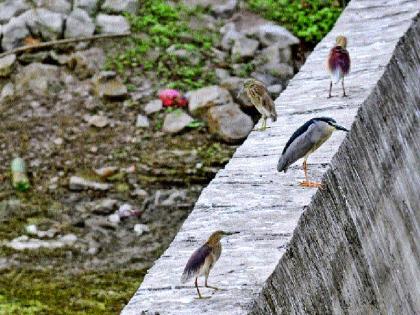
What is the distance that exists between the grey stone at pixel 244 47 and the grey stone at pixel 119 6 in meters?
0.92

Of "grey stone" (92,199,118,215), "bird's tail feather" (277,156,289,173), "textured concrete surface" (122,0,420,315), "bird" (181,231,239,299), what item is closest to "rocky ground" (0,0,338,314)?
"grey stone" (92,199,118,215)

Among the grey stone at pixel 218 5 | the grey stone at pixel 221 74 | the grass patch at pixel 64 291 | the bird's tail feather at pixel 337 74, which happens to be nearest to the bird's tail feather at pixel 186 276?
the bird's tail feather at pixel 337 74

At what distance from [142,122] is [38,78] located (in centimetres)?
93

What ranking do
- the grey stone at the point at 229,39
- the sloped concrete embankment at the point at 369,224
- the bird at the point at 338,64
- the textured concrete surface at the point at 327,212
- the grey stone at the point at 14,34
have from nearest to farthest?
the textured concrete surface at the point at 327,212 < the sloped concrete embankment at the point at 369,224 < the bird at the point at 338,64 < the grey stone at the point at 14,34 < the grey stone at the point at 229,39

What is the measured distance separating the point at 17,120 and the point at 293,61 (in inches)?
86.6

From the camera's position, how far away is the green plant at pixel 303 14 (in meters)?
7.33

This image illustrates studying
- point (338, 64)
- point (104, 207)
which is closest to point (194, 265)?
point (338, 64)

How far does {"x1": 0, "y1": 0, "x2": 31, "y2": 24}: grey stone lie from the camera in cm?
725

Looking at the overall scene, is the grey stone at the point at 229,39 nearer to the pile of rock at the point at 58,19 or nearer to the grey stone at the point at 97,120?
the pile of rock at the point at 58,19

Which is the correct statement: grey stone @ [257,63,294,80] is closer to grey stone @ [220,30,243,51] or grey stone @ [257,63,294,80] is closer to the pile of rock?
grey stone @ [220,30,243,51]

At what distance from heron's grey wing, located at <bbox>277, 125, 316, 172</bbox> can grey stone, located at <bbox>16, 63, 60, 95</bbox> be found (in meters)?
3.60

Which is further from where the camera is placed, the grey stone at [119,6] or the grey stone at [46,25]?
the grey stone at [119,6]

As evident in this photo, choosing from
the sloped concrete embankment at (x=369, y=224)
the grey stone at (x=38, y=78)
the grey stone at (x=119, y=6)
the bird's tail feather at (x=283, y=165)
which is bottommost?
the grey stone at (x=38, y=78)

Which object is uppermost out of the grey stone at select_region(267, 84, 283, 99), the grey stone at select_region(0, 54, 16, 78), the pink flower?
the grey stone at select_region(0, 54, 16, 78)
